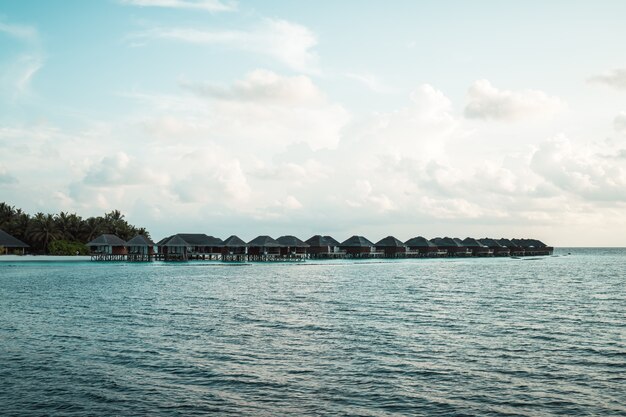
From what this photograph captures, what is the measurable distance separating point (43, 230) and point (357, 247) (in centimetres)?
7007

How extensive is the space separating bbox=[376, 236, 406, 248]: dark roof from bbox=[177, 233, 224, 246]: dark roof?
1798 inches

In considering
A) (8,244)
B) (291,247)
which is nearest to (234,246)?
(291,247)

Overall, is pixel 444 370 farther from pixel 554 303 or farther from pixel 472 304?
pixel 554 303

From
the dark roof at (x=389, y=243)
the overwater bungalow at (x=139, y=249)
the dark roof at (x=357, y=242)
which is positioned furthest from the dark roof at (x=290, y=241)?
the dark roof at (x=389, y=243)

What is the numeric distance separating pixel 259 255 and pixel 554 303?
7943 cm

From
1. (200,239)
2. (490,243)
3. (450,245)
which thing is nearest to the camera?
(200,239)

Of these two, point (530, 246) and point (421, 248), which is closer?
point (421, 248)

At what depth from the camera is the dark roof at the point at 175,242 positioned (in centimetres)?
10944

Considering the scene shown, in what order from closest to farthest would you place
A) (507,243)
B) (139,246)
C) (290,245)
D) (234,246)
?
(139,246), (234,246), (290,245), (507,243)

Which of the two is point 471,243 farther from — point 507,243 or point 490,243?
point 507,243

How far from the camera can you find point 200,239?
116m

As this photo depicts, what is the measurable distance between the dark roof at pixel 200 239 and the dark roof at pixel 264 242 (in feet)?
22.6

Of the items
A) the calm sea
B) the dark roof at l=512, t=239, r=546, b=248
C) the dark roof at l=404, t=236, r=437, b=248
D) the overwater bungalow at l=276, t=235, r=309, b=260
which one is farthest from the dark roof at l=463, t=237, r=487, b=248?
the calm sea

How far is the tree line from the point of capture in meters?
108
